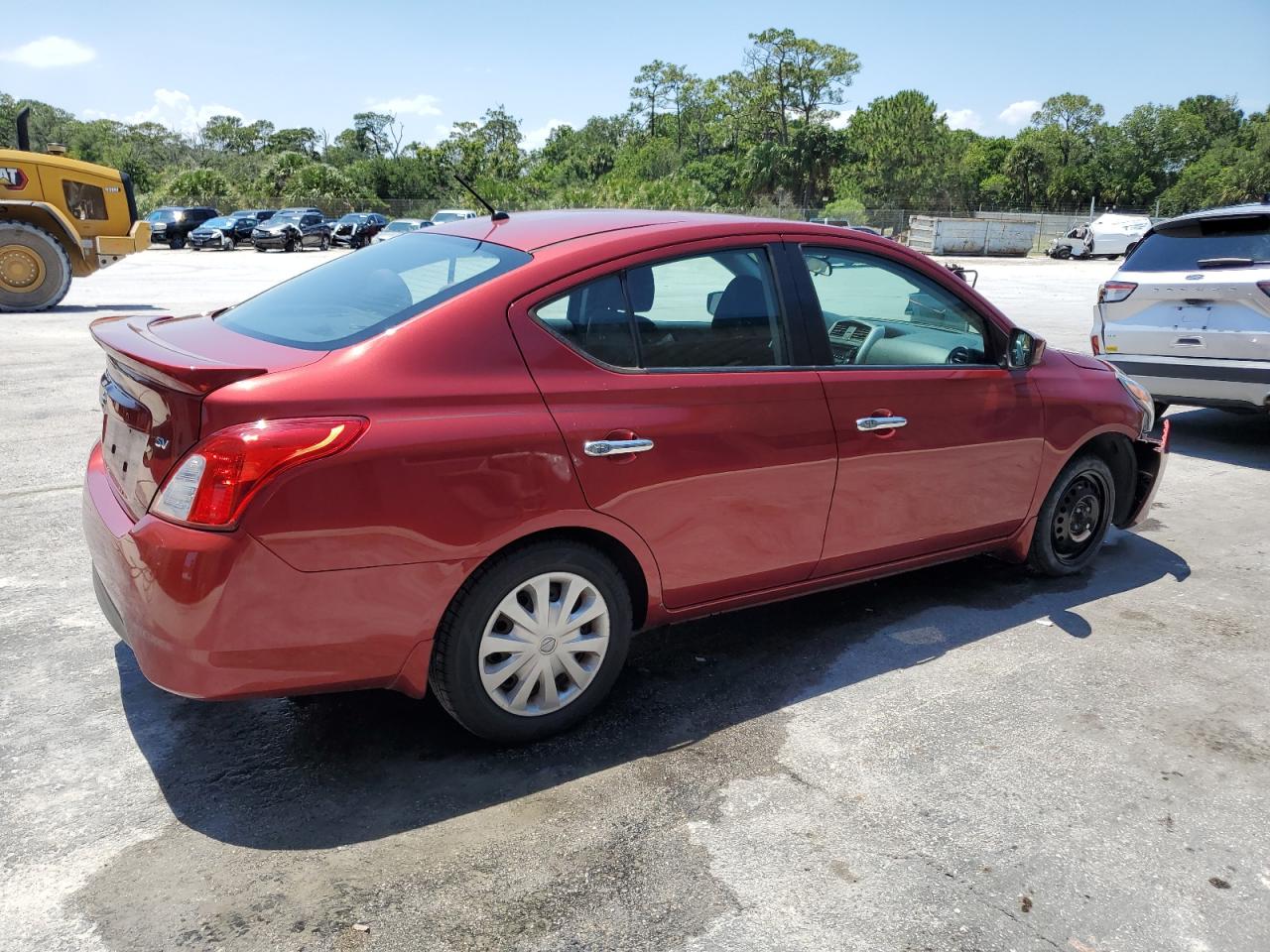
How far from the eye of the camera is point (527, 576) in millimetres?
3043

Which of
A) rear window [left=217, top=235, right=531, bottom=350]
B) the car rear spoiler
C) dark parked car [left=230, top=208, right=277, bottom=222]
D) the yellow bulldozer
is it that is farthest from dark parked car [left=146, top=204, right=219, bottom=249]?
the car rear spoiler

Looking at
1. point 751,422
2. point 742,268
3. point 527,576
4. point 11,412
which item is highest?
point 742,268

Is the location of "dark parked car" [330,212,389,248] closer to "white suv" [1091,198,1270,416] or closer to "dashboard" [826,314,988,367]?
"white suv" [1091,198,1270,416]

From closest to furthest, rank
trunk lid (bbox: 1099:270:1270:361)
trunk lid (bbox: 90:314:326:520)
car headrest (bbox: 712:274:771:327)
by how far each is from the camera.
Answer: trunk lid (bbox: 90:314:326:520) → car headrest (bbox: 712:274:771:327) → trunk lid (bbox: 1099:270:1270:361)

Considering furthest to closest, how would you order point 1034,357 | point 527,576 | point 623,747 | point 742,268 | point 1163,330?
point 1163,330
point 1034,357
point 742,268
point 623,747
point 527,576

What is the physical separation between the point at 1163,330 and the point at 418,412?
6679mm

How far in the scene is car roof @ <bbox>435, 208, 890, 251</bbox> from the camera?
11.4 ft

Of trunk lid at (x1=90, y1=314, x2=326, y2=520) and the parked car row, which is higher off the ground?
trunk lid at (x1=90, y1=314, x2=326, y2=520)

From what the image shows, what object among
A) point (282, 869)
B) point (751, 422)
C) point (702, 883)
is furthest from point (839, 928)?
point (751, 422)

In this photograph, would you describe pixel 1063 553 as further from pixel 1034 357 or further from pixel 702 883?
pixel 702 883

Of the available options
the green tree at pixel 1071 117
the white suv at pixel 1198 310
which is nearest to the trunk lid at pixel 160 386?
the white suv at pixel 1198 310

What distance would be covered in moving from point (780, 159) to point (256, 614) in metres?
84.4

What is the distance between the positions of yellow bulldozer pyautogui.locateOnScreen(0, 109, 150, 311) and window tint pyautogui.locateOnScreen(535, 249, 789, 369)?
47.4ft

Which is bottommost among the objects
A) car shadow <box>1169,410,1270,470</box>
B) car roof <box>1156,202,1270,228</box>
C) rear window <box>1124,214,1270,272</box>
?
car shadow <box>1169,410,1270,470</box>
